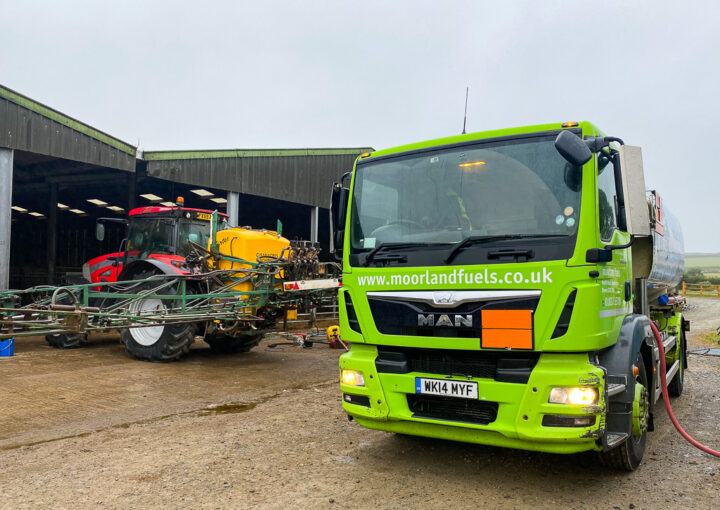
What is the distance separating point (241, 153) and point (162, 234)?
6.66m

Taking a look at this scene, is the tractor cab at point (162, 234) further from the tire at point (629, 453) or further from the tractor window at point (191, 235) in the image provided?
the tire at point (629, 453)

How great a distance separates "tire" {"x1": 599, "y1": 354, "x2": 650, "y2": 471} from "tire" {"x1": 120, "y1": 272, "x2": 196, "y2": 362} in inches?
237

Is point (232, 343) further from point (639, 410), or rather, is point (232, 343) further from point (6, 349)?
point (639, 410)

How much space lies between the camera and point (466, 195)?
389cm

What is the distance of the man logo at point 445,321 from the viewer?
3577 millimetres

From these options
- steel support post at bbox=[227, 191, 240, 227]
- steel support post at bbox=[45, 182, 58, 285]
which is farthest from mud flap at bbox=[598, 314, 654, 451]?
steel support post at bbox=[45, 182, 58, 285]

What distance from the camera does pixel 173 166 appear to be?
46.1ft

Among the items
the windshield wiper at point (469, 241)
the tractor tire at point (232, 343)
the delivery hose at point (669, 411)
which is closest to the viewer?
the windshield wiper at point (469, 241)

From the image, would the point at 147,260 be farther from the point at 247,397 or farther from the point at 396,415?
the point at 396,415

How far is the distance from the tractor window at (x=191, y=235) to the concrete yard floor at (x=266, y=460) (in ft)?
9.22

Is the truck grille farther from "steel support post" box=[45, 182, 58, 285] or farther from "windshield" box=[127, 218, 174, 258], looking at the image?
"steel support post" box=[45, 182, 58, 285]

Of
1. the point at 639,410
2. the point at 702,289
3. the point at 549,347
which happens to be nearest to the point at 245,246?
the point at 549,347

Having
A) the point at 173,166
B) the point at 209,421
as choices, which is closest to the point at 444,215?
the point at 209,421

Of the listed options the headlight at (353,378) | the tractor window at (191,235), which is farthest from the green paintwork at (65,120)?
the headlight at (353,378)
